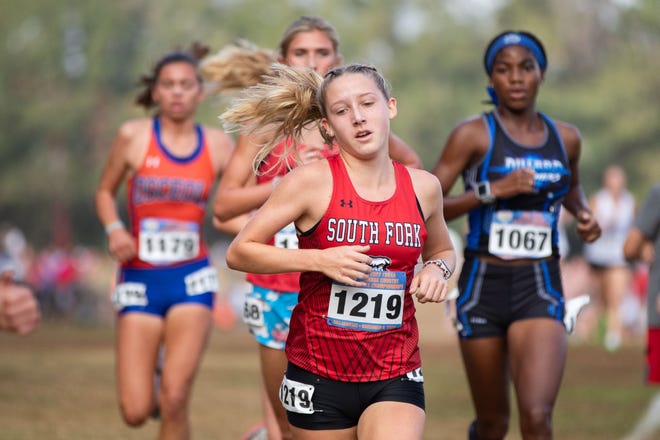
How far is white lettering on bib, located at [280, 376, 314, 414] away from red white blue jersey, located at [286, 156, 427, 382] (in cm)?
8

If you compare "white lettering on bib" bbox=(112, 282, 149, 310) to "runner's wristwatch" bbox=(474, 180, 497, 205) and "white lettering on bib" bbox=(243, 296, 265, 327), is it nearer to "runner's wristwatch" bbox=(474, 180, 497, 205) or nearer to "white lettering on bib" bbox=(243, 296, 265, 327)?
"white lettering on bib" bbox=(243, 296, 265, 327)

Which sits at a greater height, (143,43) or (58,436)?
(143,43)

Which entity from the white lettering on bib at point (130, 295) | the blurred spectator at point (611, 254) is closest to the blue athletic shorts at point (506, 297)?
the white lettering on bib at point (130, 295)

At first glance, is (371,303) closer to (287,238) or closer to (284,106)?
(284,106)

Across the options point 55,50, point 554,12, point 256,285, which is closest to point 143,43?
point 55,50

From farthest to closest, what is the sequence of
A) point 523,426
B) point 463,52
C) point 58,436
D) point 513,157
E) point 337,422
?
point 463,52 → point 58,436 → point 513,157 → point 523,426 → point 337,422

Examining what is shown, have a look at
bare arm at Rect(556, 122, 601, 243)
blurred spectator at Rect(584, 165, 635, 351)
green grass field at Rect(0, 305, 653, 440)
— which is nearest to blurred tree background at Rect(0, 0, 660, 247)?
green grass field at Rect(0, 305, 653, 440)

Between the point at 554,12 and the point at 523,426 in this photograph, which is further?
the point at 554,12

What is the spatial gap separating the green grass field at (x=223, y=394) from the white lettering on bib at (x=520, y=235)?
3.44m

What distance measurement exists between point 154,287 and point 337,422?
2.90m

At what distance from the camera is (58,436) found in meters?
8.93

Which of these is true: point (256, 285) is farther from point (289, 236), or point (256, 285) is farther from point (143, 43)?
point (143, 43)

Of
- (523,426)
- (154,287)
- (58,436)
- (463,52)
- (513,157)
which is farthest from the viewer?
(463,52)

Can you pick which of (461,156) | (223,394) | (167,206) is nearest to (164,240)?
(167,206)
